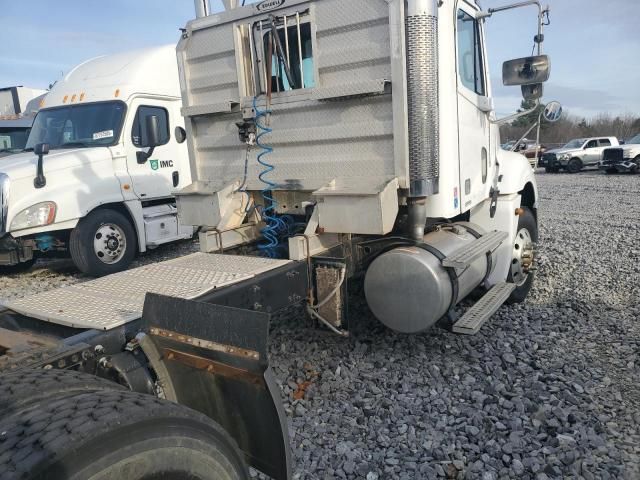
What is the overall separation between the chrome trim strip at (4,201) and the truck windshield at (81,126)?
1.37 metres

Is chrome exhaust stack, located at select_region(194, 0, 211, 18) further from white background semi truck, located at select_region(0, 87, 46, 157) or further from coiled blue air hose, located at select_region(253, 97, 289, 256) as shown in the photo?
white background semi truck, located at select_region(0, 87, 46, 157)

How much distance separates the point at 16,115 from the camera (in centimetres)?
1288

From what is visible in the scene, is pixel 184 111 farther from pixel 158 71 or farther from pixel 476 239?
pixel 158 71

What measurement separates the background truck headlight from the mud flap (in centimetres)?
517

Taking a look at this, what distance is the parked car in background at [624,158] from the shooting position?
2272 centimetres

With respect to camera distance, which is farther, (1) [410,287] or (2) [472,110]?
(2) [472,110]

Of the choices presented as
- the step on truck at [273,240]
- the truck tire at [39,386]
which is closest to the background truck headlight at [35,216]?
the step on truck at [273,240]

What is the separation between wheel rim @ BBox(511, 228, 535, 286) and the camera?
17.6 ft

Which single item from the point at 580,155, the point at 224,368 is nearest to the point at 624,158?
the point at 580,155

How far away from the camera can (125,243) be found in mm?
7535

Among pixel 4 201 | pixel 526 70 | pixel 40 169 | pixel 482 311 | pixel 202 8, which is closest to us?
pixel 482 311

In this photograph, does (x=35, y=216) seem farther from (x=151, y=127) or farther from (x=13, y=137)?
(x=13, y=137)

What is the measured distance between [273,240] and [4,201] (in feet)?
13.0

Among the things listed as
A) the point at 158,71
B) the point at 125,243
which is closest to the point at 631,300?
the point at 125,243
